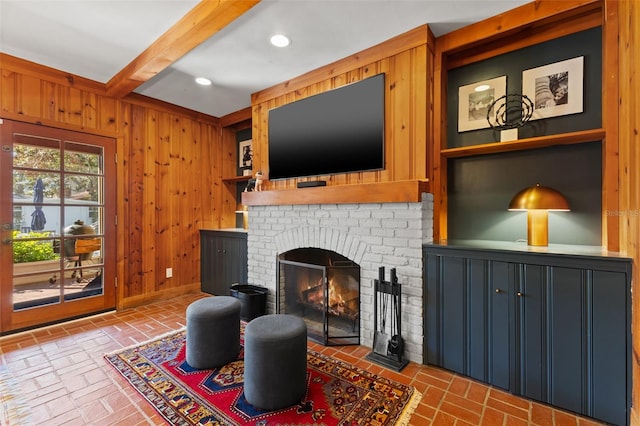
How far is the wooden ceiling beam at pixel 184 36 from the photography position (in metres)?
1.92

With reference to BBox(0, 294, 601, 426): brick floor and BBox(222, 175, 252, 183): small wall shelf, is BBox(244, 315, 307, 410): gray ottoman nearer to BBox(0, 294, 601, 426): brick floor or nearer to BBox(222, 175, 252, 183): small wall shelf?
BBox(0, 294, 601, 426): brick floor

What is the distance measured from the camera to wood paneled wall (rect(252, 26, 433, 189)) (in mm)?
2340

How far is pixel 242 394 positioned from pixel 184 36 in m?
2.60

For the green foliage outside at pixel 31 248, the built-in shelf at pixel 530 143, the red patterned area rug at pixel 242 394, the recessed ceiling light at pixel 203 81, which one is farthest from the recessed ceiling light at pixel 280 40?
the green foliage outside at pixel 31 248

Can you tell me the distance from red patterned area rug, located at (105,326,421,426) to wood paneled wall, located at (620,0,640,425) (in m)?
1.25

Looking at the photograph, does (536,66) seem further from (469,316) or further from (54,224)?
(54,224)

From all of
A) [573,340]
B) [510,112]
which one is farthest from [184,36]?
[573,340]

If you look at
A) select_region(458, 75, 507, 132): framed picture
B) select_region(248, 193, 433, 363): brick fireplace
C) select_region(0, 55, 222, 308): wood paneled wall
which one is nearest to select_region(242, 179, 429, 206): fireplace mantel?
select_region(248, 193, 433, 363): brick fireplace

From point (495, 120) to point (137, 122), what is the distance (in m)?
4.03

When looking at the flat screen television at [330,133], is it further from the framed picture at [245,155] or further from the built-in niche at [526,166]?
the framed picture at [245,155]

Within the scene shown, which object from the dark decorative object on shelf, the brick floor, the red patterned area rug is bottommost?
the brick floor

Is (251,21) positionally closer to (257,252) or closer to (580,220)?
(257,252)

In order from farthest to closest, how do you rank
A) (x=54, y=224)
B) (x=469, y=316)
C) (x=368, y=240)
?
(x=54, y=224) < (x=368, y=240) < (x=469, y=316)

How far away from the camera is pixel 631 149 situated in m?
1.61
